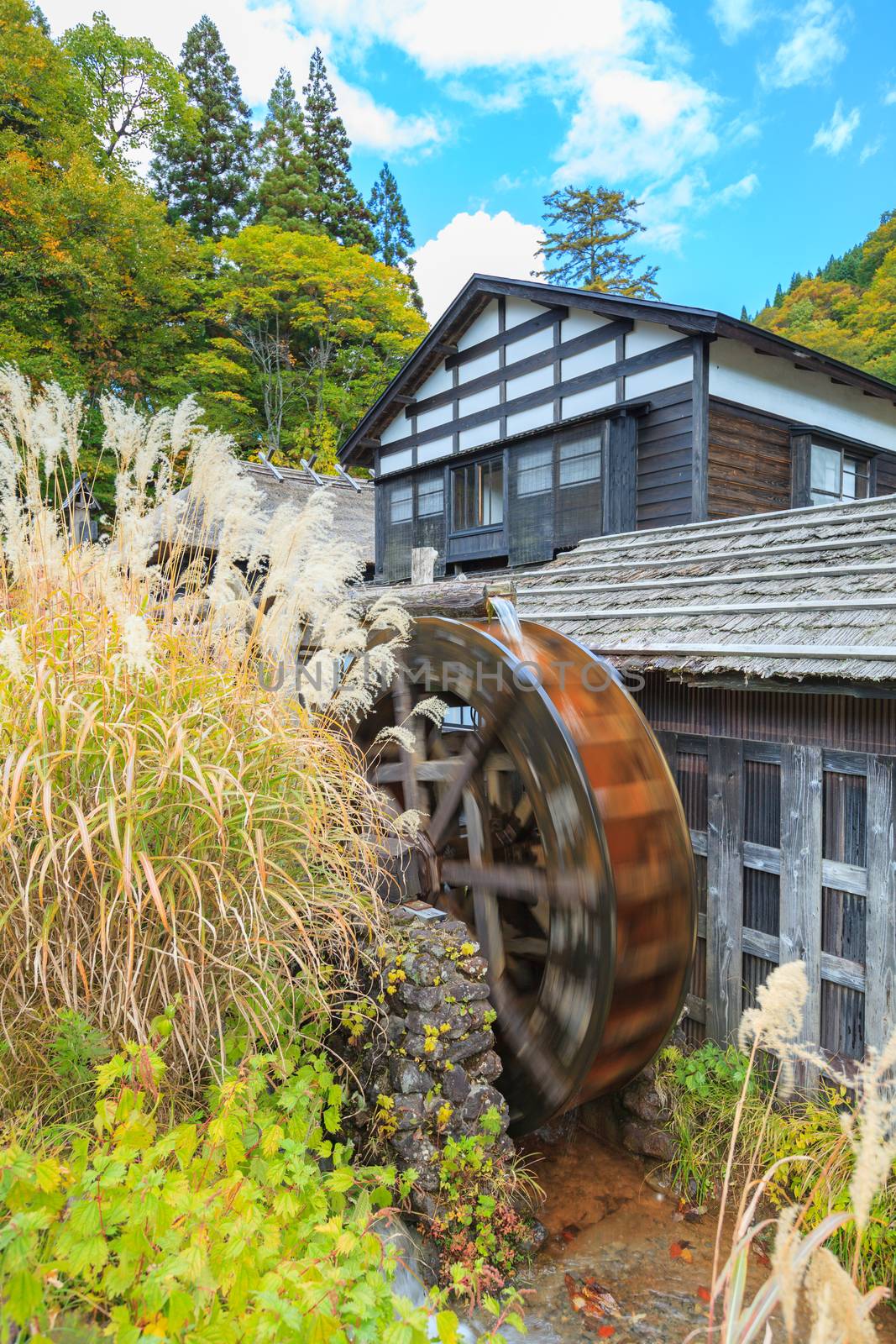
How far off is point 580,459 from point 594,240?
68.2 ft

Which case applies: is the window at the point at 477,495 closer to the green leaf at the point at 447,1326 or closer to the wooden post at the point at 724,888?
the wooden post at the point at 724,888

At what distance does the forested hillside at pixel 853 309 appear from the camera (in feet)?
66.2

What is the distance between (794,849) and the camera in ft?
9.65

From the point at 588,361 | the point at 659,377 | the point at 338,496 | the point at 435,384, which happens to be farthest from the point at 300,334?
the point at 659,377

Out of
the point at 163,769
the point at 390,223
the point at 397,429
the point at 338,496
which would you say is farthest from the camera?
the point at 390,223

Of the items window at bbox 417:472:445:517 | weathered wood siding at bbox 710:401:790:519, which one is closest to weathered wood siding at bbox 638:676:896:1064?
weathered wood siding at bbox 710:401:790:519

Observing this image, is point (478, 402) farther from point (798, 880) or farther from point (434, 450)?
point (798, 880)

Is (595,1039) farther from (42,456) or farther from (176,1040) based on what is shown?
(42,456)

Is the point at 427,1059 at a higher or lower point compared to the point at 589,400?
lower

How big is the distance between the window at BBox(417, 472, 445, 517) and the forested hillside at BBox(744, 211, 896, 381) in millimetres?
13861

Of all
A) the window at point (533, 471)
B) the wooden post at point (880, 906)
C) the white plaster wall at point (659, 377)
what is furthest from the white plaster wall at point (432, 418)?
the wooden post at point (880, 906)

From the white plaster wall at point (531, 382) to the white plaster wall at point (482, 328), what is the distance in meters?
0.81

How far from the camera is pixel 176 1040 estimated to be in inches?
77.8

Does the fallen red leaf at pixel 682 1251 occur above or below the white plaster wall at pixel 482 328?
below
